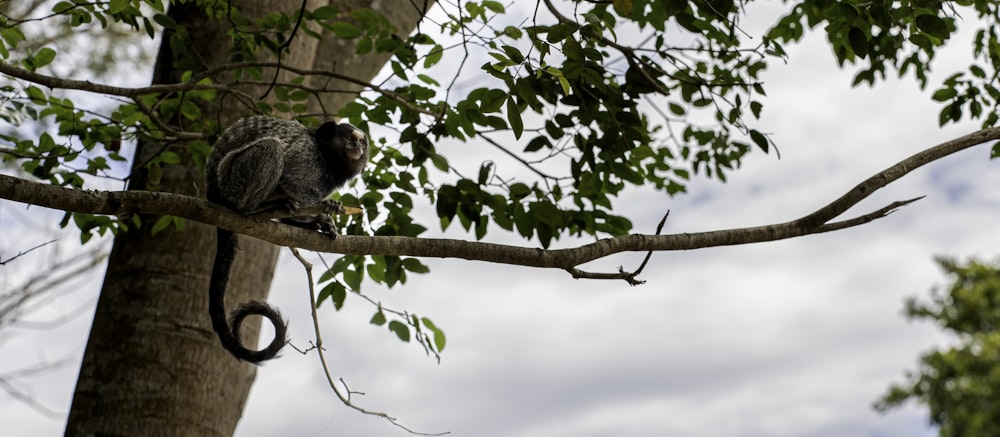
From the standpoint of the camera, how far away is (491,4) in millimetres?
4273

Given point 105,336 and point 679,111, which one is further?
point 679,111

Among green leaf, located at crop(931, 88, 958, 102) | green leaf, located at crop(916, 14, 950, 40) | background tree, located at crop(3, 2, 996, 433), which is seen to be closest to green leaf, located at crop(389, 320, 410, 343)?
background tree, located at crop(3, 2, 996, 433)

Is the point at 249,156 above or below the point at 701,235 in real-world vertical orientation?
above

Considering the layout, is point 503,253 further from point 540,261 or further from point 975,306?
point 975,306

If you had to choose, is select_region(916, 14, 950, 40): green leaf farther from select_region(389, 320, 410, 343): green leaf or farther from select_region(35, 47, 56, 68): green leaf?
select_region(35, 47, 56, 68): green leaf

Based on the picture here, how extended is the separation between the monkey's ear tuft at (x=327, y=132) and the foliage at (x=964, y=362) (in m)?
16.1

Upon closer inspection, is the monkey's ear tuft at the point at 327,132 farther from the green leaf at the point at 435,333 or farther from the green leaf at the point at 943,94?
the green leaf at the point at 943,94

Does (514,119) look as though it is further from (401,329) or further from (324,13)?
(324,13)

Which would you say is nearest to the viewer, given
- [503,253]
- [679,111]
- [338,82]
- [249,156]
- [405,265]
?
[503,253]

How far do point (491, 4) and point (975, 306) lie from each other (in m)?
17.4

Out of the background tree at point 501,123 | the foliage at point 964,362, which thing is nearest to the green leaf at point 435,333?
the background tree at point 501,123

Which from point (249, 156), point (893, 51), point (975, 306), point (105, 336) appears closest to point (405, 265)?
point (249, 156)

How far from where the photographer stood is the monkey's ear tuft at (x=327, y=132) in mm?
3971

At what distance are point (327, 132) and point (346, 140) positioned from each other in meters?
0.14
